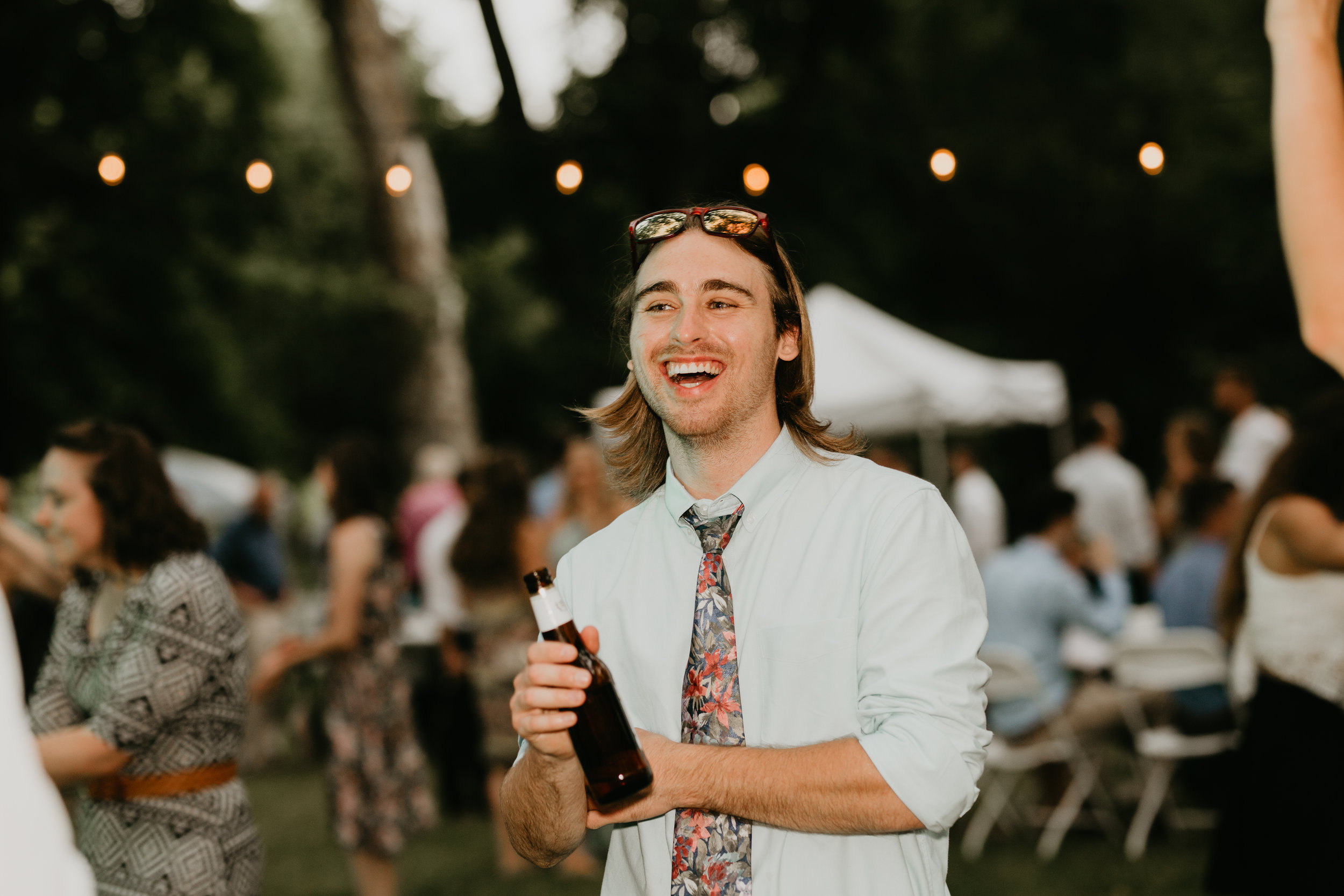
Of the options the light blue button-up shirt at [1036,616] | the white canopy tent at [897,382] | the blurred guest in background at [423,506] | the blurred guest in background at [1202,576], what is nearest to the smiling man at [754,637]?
the light blue button-up shirt at [1036,616]

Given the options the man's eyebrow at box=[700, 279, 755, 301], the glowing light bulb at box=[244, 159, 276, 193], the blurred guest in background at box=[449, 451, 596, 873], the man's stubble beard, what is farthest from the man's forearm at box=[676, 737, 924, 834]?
the glowing light bulb at box=[244, 159, 276, 193]

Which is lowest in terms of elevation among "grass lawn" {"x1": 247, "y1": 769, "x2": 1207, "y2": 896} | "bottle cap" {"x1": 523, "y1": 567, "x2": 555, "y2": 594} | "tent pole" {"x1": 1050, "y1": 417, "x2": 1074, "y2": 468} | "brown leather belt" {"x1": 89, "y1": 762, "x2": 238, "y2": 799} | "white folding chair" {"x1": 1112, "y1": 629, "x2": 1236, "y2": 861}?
"grass lawn" {"x1": 247, "y1": 769, "x2": 1207, "y2": 896}

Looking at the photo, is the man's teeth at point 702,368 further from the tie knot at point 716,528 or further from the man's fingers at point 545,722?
the man's fingers at point 545,722

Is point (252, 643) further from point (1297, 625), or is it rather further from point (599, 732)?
point (599, 732)

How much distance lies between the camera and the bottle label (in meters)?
1.76

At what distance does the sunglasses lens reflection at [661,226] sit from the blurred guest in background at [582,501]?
174 inches

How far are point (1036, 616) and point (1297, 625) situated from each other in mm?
2869

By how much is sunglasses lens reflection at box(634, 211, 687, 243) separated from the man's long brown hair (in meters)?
0.10

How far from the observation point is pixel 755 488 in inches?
80.4

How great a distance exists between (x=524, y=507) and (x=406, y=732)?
1.56 m

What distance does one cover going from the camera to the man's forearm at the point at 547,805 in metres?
1.85

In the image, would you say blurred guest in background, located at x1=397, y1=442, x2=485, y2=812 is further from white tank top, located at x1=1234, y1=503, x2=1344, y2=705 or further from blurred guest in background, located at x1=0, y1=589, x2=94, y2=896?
blurred guest in background, located at x1=0, y1=589, x2=94, y2=896

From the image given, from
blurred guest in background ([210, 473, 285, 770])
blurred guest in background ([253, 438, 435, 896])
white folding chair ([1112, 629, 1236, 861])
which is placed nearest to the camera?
blurred guest in background ([253, 438, 435, 896])

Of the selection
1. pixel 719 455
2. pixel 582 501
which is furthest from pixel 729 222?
pixel 582 501
